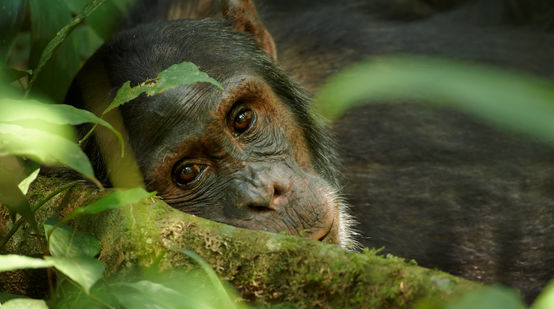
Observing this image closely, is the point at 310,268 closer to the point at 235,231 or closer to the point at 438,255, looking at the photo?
the point at 235,231

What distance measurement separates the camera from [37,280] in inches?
94.0

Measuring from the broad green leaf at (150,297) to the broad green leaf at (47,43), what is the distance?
69.3 inches

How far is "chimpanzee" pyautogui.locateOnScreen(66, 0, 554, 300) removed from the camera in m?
3.23

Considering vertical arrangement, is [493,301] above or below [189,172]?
above

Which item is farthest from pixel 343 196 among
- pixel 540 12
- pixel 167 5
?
pixel 540 12

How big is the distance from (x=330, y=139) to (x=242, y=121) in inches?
39.8

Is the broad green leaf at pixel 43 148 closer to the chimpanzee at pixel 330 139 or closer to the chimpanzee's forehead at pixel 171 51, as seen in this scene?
the chimpanzee at pixel 330 139

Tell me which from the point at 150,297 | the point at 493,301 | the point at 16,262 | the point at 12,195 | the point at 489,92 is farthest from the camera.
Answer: the point at 12,195

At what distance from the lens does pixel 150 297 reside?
1.74m

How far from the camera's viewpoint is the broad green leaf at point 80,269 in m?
1.67

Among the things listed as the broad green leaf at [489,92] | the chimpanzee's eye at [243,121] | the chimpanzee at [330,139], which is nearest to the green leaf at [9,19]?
the chimpanzee at [330,139]

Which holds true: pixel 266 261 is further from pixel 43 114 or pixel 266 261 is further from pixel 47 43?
pixel 47 43

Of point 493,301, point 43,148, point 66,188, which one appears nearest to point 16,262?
point 43,148

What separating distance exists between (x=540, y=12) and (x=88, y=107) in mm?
4363
